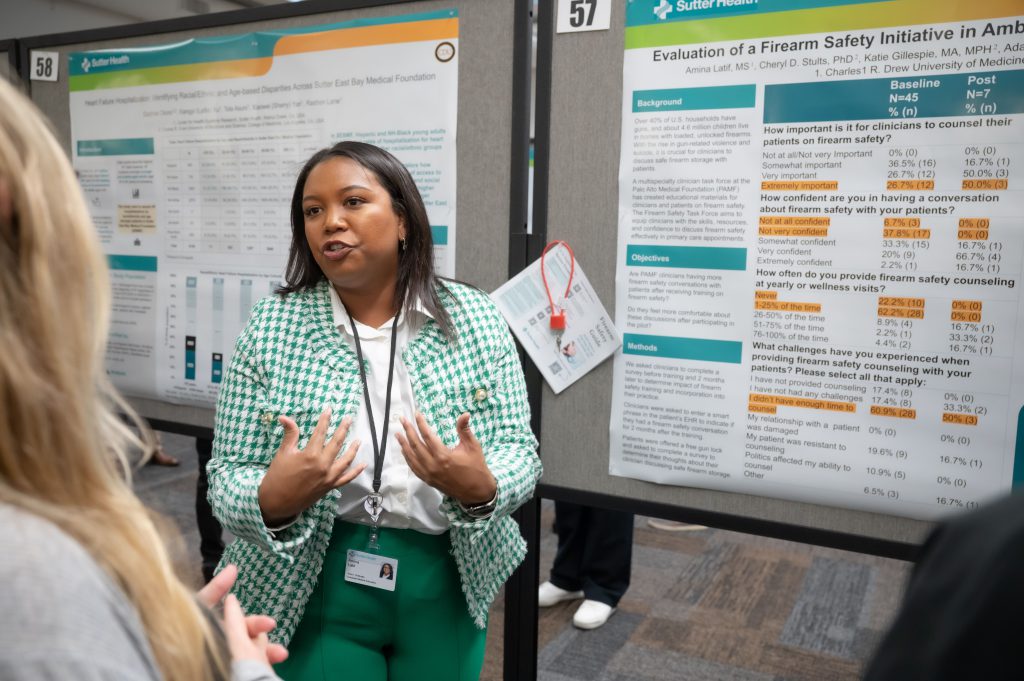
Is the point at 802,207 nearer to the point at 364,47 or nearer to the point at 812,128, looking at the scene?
the point at 812,128

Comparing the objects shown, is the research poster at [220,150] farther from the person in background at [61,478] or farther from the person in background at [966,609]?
the person in background at [966,609]

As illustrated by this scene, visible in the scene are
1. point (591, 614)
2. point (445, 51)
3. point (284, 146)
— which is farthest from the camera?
point (591, 614)

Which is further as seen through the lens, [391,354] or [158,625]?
[391,354]

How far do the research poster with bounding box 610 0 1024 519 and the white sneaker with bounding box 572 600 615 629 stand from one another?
122 cm

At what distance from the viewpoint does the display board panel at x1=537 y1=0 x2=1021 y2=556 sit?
3.93ft

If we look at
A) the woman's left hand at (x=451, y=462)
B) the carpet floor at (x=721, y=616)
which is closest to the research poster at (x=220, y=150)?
the woman's left hand at (x=451, y=462)

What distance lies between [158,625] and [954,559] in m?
0.50

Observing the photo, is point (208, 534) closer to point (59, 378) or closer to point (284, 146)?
point (284, 146)

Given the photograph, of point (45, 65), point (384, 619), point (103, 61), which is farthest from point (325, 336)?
point (45, 65)

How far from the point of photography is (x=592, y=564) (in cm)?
263

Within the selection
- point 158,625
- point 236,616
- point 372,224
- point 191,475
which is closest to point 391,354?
point 372,224

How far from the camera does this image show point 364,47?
1.64 metres

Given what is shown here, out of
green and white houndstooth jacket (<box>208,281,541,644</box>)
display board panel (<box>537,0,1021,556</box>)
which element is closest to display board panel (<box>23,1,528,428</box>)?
display board panel (<box>537,0,1021,556</box>)

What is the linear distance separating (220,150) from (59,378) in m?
1.46
